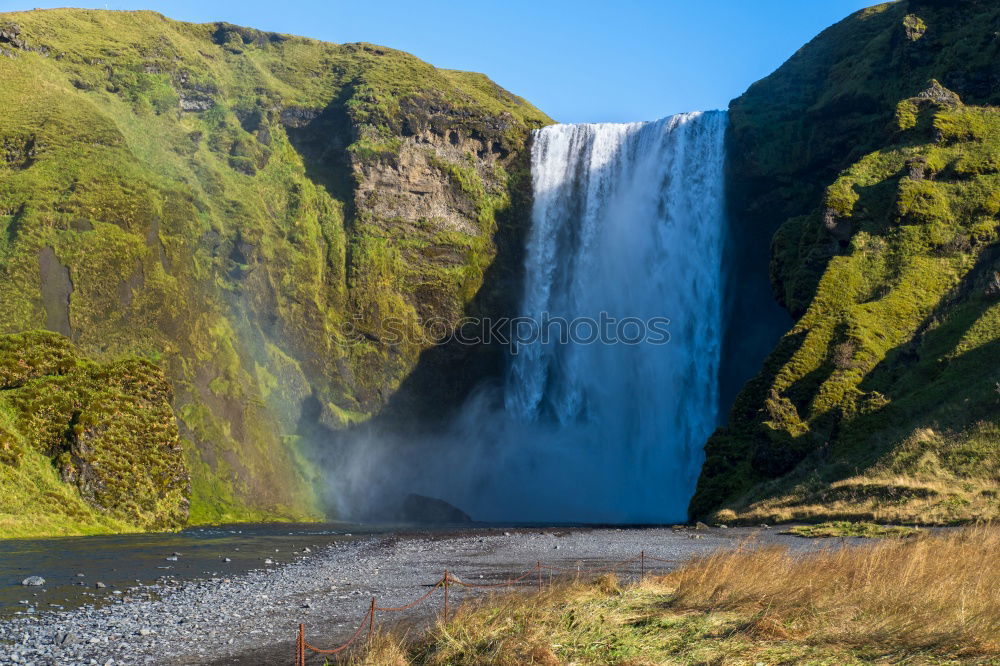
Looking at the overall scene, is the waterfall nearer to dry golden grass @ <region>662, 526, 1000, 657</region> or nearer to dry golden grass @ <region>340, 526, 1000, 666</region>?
dry golden grass @ <region>662, 526, 1000, 657</region>

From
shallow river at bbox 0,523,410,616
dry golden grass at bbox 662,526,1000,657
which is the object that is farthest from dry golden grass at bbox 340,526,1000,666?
shallow river at bbox 0,523,410,616

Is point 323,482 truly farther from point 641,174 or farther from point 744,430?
point 641,174

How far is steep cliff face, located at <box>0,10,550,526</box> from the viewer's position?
5894 cm

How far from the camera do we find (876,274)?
51219 mm

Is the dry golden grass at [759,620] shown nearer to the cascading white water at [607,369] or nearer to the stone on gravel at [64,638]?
the stone on gravel at [64,638]

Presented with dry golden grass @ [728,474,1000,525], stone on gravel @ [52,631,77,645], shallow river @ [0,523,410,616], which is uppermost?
dry golden grass @ [728,474,1000,525]

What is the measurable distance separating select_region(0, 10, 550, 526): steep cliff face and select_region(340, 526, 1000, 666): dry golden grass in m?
44.5

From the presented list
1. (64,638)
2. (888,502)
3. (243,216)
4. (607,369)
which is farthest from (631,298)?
(64,638)

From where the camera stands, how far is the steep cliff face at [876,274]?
118 feet

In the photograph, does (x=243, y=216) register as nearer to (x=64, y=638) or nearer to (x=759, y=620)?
(x=64, y=638)

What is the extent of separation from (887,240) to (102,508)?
49.4m

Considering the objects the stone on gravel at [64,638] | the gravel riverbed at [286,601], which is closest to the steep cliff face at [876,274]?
the gravel riverbed at [286,601]

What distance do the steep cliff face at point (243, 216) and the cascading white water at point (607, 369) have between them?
6.70 meters

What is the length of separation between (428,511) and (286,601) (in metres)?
45.7
